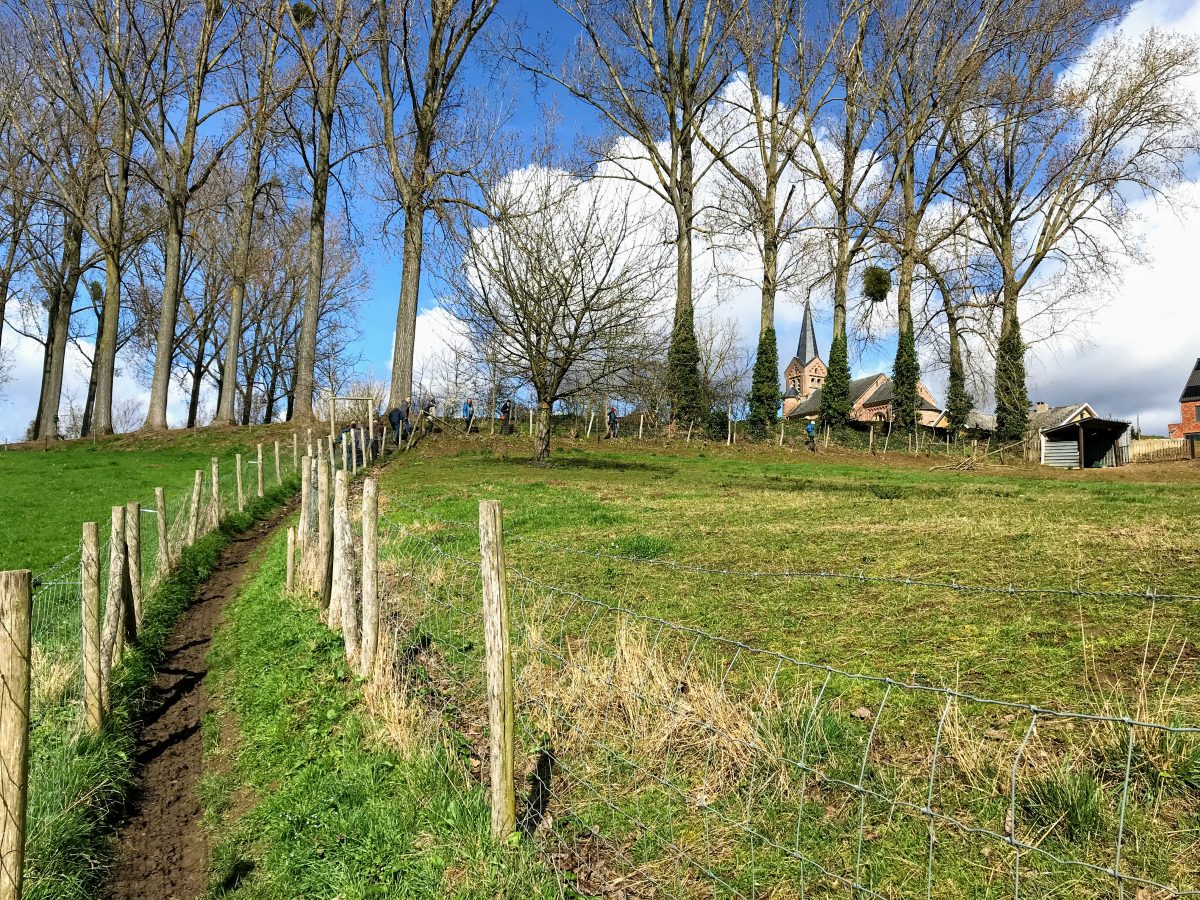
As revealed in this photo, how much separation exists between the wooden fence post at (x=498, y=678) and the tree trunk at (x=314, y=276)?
28.3m

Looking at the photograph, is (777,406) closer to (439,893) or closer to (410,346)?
(410,346)

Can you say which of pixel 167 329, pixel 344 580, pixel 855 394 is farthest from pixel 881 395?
pixel 344 580

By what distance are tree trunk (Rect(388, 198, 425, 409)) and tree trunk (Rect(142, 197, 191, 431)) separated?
979cm

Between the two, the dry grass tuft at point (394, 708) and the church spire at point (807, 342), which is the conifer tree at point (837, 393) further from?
the church spire at point (807, 342)

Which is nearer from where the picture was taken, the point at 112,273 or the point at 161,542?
the point at 161,542

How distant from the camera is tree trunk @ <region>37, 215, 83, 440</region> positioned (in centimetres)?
3384

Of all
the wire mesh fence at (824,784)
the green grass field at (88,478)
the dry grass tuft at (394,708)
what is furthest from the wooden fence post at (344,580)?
the green grass field at (88,478)

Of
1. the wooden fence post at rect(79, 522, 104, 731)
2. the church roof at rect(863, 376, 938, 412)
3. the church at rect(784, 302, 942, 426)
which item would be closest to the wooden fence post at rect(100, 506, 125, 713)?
the wooden fence post at rect(79, 522, 104, 731)

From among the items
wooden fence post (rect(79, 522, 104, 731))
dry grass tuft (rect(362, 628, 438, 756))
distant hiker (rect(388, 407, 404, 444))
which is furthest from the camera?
distant hiker (rect(388, 407, 404, 444))

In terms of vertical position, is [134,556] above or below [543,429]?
below

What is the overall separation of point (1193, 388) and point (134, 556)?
75.5 meters

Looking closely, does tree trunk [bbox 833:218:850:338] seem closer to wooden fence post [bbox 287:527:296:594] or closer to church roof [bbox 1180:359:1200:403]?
wooden fence post [bbox 287:527:296:594]

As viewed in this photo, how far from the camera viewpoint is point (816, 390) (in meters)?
84.9

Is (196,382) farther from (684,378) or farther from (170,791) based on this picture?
(170,791)
